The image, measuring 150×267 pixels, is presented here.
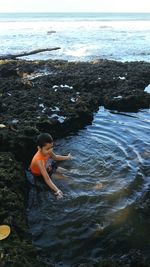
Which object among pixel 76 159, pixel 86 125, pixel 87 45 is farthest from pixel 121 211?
pixel 87 45

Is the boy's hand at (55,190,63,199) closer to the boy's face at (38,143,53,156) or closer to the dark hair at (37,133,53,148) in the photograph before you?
the boy's face at (38,143,53,156)

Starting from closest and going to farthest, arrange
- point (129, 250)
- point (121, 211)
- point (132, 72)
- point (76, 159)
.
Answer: point (129, 250)
point (121, 211)
point (76, 159)
point (132, 72)

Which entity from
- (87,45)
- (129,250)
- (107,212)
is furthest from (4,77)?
(87,45)

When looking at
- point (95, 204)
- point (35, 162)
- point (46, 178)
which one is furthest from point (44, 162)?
point (95, 204)

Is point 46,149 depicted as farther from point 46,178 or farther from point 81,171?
point 81,171

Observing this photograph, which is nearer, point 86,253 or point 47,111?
point 86,253

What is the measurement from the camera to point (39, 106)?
547 inches

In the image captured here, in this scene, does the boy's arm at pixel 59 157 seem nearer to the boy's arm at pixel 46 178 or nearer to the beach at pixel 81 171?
the beach at pixel 81 171

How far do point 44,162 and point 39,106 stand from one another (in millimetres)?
5243

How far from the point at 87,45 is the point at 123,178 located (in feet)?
101

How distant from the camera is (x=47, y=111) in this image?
13375 mm

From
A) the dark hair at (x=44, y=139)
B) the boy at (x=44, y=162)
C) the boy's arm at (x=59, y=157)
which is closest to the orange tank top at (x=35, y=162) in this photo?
the boy at (x=44, y=162)

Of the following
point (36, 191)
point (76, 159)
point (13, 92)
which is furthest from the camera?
point (13, 92)

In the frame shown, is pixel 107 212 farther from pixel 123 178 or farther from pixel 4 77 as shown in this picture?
pixel 4 77
